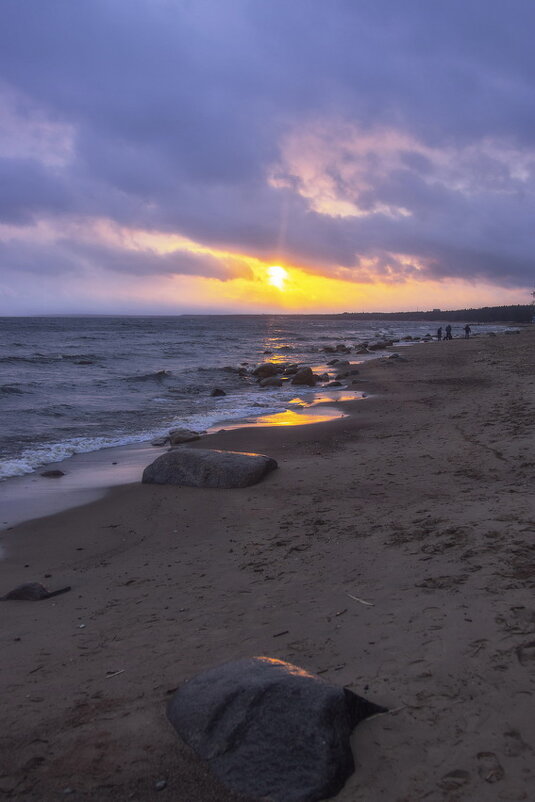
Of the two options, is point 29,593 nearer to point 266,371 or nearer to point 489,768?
point 489,768

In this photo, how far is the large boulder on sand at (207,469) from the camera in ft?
24.5

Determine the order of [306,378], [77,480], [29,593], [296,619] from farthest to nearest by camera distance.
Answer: [306,378] < [77,480] < [29,593] < [296,619]

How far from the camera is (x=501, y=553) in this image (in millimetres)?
4152

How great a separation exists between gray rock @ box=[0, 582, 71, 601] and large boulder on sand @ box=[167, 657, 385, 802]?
2197mm

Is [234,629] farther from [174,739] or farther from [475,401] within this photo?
[475,401]

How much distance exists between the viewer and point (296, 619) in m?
3.61

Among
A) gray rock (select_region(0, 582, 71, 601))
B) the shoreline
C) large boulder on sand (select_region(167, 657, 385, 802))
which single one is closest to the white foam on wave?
the shoreline

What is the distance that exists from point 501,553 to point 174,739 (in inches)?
115

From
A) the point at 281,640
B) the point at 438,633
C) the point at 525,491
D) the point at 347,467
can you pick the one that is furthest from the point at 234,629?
the point at 347,467

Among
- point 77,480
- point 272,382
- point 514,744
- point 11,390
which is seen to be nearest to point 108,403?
point 11,390

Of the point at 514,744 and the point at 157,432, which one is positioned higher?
the point at 514,744

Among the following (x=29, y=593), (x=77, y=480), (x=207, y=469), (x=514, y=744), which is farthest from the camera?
(x=77, y=480)

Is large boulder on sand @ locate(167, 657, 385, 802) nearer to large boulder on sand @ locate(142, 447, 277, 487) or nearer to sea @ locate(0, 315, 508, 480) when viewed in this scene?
large boulder on sand @ locate(142, 447, 277, 487)

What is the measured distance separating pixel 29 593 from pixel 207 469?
3.49 m
